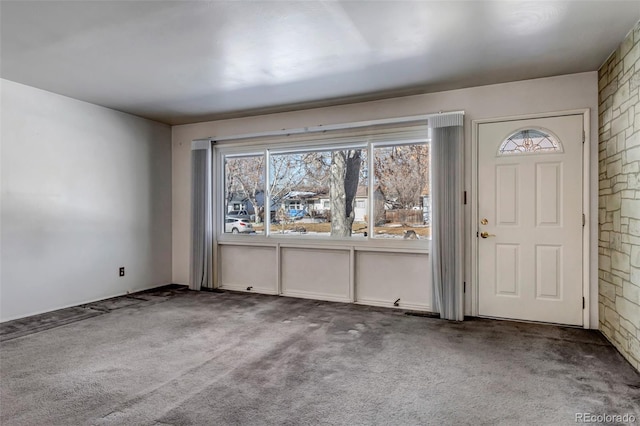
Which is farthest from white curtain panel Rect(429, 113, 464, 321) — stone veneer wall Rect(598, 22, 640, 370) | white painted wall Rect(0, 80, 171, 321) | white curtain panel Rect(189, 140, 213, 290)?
white painted wall Rect(0, 80, 171, 321)

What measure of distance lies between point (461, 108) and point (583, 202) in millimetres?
1520

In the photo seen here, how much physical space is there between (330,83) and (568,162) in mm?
2499

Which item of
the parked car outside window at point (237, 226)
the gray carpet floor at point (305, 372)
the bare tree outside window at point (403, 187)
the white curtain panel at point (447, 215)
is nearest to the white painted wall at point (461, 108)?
the white curtain panel at point (447, 215)

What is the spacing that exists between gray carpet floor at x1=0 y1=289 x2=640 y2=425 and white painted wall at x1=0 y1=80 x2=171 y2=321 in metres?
0.60

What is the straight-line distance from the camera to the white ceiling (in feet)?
7.66

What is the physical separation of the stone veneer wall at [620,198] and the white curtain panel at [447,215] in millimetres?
1208

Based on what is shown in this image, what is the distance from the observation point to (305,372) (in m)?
2.51

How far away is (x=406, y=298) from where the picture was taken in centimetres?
418

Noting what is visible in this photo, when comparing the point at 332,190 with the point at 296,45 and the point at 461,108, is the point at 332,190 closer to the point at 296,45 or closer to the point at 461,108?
the point at 461,108

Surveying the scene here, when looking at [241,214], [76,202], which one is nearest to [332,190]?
[241,214]

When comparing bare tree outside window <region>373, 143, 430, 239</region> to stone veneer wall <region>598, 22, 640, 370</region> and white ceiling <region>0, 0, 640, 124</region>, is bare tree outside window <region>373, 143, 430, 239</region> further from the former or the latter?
stone veneer wall <region>598, 22, 640, 370</region>

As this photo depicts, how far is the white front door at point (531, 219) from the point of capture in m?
3.46

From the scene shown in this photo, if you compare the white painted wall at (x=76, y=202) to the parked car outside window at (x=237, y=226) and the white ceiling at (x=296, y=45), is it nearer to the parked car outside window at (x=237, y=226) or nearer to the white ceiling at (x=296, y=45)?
the white ceiling at (x=296, y=45)

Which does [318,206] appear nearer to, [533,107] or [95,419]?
[533,107]
